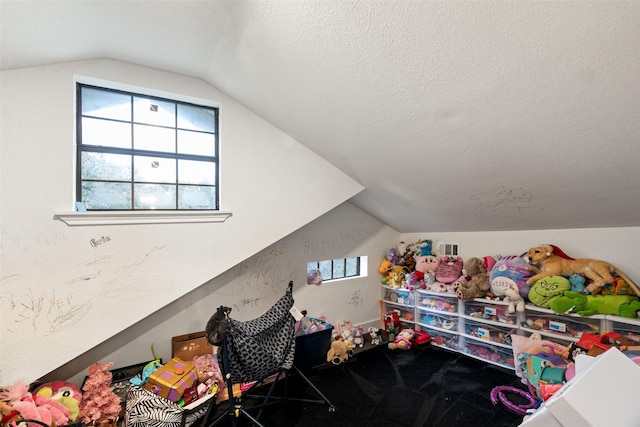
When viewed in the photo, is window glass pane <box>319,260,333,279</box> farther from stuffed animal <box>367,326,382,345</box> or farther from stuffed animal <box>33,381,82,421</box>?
stuffed animal <box>33,381,82,421</box>

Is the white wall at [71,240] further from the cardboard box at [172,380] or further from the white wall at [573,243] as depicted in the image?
the white wall at [573,243]

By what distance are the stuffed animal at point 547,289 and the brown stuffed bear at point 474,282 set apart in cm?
46

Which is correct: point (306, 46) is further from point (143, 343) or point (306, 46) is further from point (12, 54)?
point (143, 343)

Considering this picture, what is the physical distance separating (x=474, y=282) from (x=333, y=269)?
1.64m

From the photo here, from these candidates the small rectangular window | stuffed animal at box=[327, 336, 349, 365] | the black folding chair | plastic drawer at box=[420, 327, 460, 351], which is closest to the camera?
the black folding chair

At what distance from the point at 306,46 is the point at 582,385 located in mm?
1888

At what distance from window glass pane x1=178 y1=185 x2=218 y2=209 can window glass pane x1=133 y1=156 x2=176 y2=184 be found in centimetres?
13

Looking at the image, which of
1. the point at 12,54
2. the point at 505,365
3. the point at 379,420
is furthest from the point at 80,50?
the point at 505,365

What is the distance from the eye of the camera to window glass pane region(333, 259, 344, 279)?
3.85 metres

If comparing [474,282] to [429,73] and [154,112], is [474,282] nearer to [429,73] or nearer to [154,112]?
[429,73]

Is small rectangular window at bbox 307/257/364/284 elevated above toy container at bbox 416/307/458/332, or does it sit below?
above

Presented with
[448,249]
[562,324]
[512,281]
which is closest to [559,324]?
[562,324]

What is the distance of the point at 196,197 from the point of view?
2.55 m

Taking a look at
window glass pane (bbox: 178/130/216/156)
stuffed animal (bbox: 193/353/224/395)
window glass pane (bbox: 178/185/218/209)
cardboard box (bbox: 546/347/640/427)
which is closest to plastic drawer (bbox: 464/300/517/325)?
cardboard box (bbox: 546/347/640/427)
